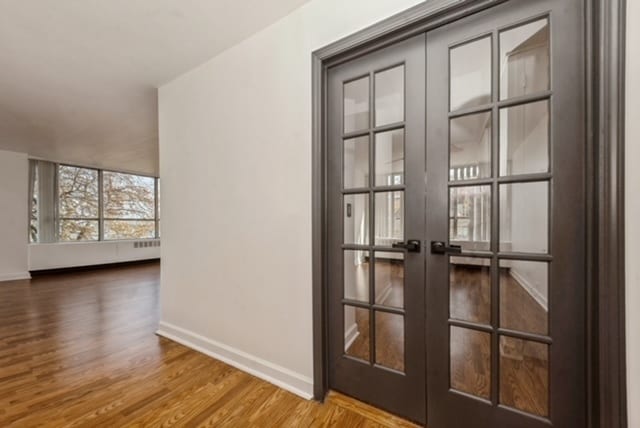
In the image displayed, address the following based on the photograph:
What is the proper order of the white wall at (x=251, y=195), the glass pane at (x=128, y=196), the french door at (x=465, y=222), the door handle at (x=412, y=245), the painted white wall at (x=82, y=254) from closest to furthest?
the french door at (x=465, y=222) → the door handle at (x=412, y=245) → the white wall at (x=251, y=195) → the painted white wall at (x=82, y=254) → the glass pane at (x=128, y=196)

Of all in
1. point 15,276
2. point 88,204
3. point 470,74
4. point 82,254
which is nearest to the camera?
point 470,74

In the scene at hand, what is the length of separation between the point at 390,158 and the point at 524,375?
126 cm

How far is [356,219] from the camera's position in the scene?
1.72 m

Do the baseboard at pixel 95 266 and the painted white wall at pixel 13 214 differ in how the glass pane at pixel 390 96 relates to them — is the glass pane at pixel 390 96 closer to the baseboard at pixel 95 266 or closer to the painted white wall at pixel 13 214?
the painted white wall at pixel 13 214

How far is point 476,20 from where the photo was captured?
1.34 metres

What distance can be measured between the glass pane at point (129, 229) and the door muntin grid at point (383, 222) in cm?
782

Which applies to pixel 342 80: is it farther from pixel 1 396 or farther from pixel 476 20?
pixel 1 396

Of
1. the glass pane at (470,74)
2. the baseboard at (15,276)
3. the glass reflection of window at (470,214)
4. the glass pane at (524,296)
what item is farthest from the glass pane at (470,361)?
the baseboard at (15,276)

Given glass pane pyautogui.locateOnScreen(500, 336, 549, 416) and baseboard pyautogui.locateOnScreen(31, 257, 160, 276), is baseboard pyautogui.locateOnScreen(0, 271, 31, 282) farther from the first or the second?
glass pane pyautogui.locateOnScreen(500, 336, 549, 416)

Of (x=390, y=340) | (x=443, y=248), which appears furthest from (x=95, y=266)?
(x=443, y=248)

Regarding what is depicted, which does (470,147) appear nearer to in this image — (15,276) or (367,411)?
(367,411)

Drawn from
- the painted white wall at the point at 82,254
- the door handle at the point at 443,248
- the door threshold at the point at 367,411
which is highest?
the door handle at the point at 443,248

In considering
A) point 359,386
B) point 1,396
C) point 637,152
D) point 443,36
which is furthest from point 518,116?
point 1,396

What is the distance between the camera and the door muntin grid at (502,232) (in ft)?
3.98
